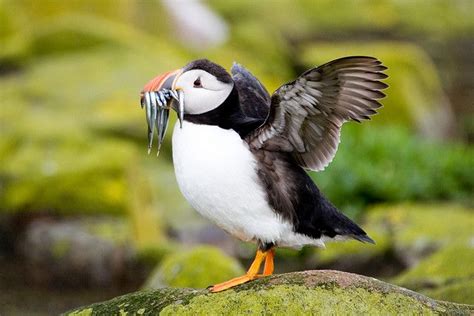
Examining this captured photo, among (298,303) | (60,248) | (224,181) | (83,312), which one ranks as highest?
(224,181)

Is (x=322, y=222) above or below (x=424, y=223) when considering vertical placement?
above

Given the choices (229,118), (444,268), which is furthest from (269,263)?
(444,268)

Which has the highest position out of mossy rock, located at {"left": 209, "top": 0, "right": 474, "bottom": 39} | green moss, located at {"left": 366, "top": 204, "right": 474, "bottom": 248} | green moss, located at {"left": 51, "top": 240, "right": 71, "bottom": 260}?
mossy rock, located at {"left": 209, "top": 0, "right": 474, "bottom": 39}

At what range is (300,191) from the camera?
4.98 m

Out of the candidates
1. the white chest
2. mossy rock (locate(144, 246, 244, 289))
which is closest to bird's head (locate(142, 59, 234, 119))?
the white chest

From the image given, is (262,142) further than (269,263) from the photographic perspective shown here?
No

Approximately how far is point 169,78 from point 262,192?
0.68 m

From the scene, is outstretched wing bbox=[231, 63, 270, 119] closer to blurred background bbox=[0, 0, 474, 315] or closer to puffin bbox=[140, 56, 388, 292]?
puffin bbox=[140, 56, 388, 292]

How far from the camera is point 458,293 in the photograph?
19.2 feet

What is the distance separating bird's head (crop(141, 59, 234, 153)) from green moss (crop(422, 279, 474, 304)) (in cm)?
190

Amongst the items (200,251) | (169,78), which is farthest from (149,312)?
(200,251)

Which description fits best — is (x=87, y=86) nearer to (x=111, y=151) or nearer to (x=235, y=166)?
(x=111, y=151)

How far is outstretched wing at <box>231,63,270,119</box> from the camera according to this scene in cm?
536

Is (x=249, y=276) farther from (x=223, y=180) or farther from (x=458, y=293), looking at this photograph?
(x=458, y=293)
